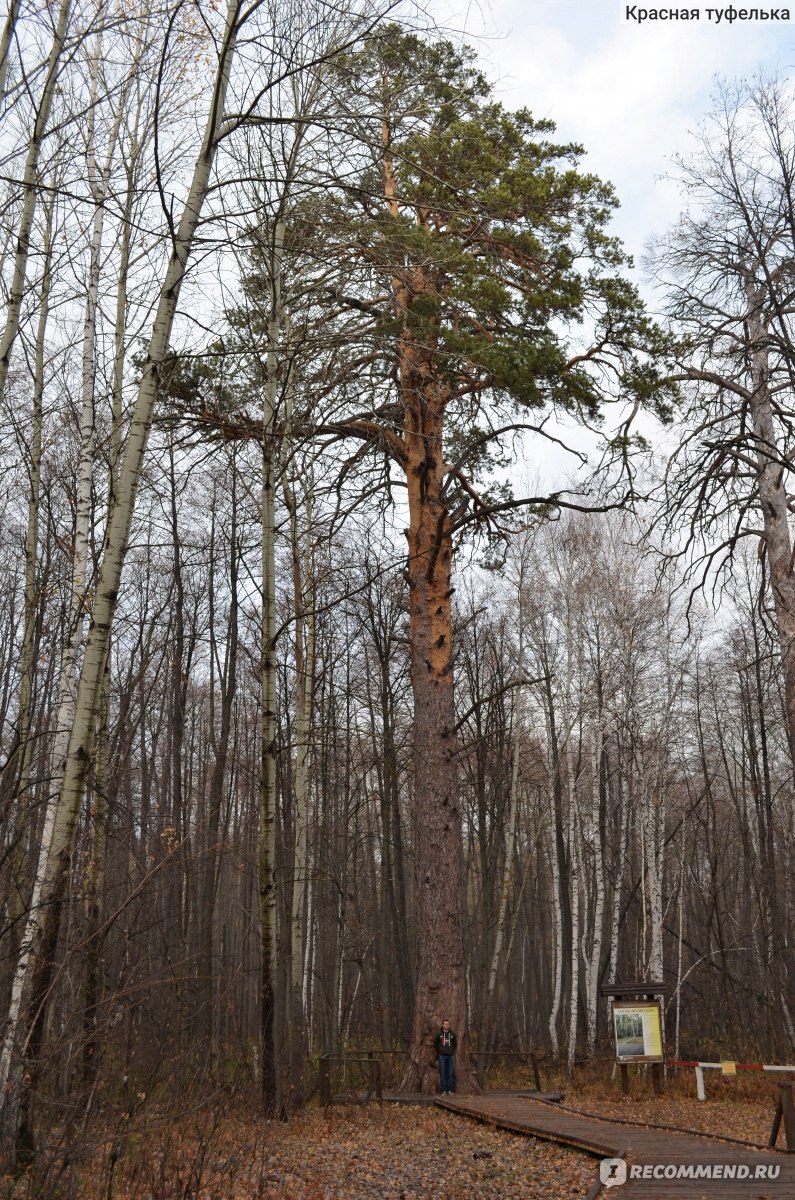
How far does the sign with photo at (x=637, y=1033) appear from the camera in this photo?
14445 mm

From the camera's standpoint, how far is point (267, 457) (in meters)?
9.39

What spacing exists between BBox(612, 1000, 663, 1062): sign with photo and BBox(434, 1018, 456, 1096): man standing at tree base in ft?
12.0

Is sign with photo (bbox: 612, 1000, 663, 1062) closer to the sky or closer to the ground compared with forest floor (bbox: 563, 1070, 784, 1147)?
closer to the sky

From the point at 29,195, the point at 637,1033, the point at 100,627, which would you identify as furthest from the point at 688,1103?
the point at 29,195

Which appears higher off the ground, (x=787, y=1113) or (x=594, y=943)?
(x=594, y=943)

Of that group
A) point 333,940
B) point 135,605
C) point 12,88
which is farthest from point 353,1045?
point 12,88

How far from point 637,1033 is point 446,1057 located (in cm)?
→ 408

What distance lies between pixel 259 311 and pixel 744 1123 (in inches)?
416

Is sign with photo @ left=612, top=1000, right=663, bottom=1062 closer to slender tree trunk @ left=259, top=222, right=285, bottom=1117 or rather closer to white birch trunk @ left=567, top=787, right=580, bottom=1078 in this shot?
white birch trunk @ left=567, top=787, right=580, bottom=1078

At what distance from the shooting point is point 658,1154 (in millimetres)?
7684

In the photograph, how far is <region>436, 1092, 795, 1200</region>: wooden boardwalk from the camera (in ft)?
21.0

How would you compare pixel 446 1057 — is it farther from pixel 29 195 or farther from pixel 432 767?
pixel 29 195

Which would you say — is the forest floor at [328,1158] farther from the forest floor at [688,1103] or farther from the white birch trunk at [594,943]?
the white birch trunk at [594,943]

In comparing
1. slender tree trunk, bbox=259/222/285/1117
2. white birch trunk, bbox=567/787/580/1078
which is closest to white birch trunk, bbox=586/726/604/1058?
white birch trunk, bbox=567/787/580/1078
